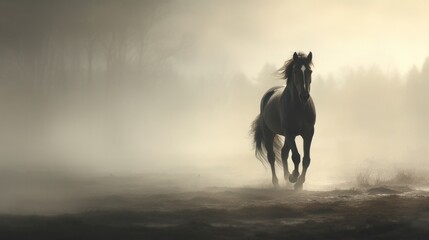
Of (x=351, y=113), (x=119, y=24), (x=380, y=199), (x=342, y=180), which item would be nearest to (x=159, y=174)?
(x=342, y=180)

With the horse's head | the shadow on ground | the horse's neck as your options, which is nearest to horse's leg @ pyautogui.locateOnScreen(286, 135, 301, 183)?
the horse's neck

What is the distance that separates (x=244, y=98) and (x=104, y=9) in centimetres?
6823

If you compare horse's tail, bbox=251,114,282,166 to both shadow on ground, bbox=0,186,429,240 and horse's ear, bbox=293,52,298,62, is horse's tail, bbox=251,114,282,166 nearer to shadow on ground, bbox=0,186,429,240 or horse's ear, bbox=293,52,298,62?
horse's ear, bbox=293,52,298,62

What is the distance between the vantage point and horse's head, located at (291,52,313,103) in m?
14.6

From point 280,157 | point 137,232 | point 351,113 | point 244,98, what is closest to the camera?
point 137,232

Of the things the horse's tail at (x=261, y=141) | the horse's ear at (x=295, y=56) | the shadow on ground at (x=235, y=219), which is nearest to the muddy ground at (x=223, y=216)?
the shadow on ground at (x=235, y=219)

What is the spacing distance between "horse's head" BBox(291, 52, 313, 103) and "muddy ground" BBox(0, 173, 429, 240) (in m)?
2.37

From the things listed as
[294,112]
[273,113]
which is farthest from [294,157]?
[273,113]

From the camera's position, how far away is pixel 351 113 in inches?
4016

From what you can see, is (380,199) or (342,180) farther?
(342,180)

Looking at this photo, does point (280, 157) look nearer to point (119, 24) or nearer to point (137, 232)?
point (137, 232)

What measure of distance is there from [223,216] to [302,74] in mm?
5535

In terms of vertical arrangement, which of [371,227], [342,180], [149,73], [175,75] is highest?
[175,75]

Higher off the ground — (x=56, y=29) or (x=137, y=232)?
(x=56, y=29)
